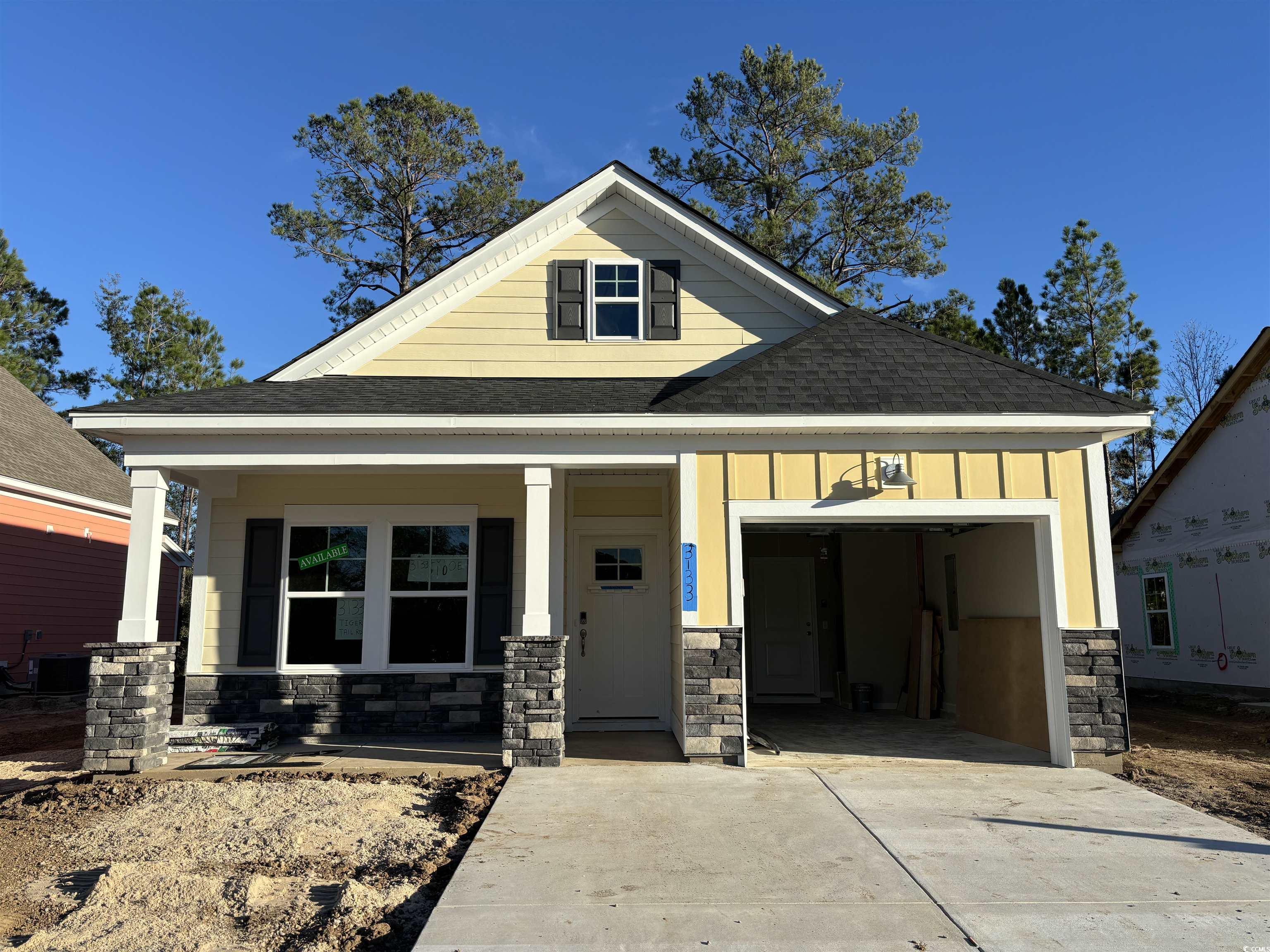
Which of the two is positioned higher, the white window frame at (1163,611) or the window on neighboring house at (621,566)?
the window on neighboring house at (621,566)

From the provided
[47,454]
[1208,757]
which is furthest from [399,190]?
[1208,757]

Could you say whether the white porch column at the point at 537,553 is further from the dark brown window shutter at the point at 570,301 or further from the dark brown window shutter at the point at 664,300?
the dark brown window shutter at the point at 664,300

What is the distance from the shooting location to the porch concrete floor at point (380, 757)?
7652mm

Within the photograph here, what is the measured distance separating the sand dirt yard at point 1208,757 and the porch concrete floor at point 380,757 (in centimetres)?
571

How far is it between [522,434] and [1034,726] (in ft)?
19.1

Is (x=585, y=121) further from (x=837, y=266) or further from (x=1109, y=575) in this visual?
(x=1109, y=575)

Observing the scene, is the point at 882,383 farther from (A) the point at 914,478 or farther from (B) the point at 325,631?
(B) the point at 325,631

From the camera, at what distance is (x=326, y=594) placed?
32.2ft

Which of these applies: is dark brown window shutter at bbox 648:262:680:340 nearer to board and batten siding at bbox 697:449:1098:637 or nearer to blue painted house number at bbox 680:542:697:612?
board and batten siding at bbox 697:449:1098:637

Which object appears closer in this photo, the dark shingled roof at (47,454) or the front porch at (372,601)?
the front porch at (372,601)

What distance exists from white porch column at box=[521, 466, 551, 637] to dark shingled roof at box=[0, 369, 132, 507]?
37.8 ft

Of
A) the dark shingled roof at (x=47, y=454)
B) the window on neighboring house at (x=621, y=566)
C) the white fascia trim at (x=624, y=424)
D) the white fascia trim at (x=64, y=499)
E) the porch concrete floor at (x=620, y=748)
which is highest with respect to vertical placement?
the dark shingled roof at (x=47, y=454)

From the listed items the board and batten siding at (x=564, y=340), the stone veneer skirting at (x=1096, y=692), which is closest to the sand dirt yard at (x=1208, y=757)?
the stone veneer skirting at (x=1096, y=692)

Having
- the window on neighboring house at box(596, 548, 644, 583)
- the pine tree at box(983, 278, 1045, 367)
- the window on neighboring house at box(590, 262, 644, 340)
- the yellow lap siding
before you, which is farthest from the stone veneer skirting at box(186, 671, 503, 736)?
the pine tree at box(983, 278, 1045, 367)
